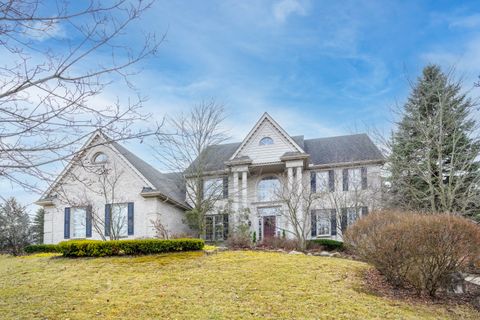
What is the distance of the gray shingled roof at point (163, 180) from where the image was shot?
76.0 ft

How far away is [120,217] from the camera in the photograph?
2270 centimetres

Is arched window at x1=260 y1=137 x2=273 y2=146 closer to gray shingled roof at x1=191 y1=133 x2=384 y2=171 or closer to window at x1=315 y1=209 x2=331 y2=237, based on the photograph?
gray shingled roof at x1=191 y1=133 x2=384 y2=171

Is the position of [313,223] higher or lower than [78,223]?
lower

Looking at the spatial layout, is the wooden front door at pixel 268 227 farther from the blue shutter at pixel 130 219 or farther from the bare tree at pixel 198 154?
the blue shutter at pixel 130 219

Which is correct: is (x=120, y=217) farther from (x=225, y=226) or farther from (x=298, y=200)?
(x=298, y=200)

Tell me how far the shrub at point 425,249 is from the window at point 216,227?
1492 centimetres

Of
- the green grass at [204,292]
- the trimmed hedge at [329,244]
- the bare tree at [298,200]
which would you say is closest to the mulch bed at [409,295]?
the green grass at [204,292]

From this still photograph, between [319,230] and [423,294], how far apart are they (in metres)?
14.5

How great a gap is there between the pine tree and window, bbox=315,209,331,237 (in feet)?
15.1

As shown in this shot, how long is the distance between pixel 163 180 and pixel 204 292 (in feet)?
57.5

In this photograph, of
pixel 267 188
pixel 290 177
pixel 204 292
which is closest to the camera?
pixel 204 292

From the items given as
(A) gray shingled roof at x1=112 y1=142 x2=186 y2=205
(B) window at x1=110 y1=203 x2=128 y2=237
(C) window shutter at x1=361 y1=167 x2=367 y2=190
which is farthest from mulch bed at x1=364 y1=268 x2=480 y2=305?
(B) window at x1=110 y1=203 x2=128 y2=237

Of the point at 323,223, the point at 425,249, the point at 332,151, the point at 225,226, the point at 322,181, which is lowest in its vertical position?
the point at 225,226

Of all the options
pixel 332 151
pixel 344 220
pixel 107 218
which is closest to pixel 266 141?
pixel 332 151
